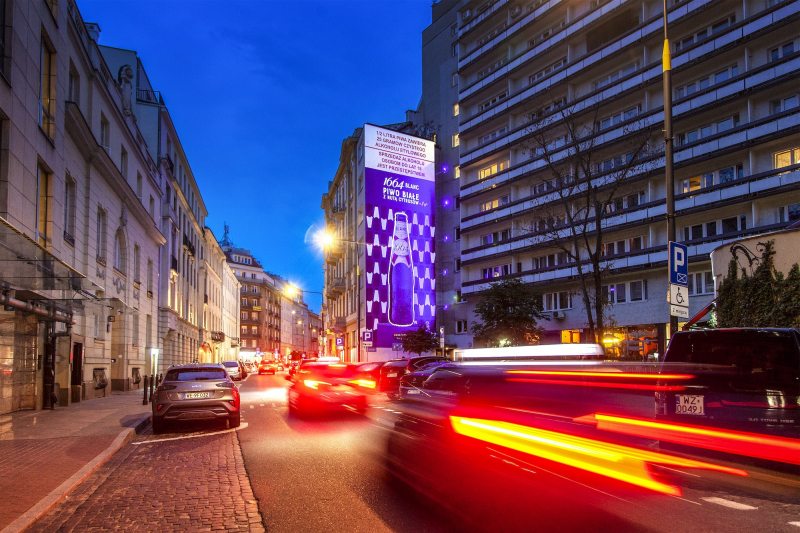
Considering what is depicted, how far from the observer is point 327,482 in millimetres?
7438

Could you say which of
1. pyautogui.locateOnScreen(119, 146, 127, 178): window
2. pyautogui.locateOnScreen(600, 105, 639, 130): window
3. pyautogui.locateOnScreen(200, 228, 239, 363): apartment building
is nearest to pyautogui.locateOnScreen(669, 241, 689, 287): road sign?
pyautogui.locateOnScreen(119, 146, 127, 178): window

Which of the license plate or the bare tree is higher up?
the bare tree

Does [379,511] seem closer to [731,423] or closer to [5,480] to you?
[731,423]

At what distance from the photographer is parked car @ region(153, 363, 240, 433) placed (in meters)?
13.4

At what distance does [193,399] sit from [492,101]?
41646mm

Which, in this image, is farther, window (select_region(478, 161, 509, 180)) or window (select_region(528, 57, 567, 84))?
window (select_region(478, 161, 509, 180))

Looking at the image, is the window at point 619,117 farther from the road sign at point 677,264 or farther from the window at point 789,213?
the road sign at point 677,264

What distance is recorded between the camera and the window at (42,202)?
17472 millimetres

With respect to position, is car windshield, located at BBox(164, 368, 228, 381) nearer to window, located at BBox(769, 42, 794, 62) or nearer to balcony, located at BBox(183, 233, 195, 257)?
window, located at BBox(769, 42, 794, 62)

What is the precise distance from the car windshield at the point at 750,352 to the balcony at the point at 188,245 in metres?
45.8

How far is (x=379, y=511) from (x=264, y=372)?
207 ft

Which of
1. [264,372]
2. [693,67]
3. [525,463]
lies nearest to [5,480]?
[525,463]

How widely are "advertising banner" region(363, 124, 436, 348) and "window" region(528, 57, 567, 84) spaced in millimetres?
11378

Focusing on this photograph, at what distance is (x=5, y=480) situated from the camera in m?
7.65
